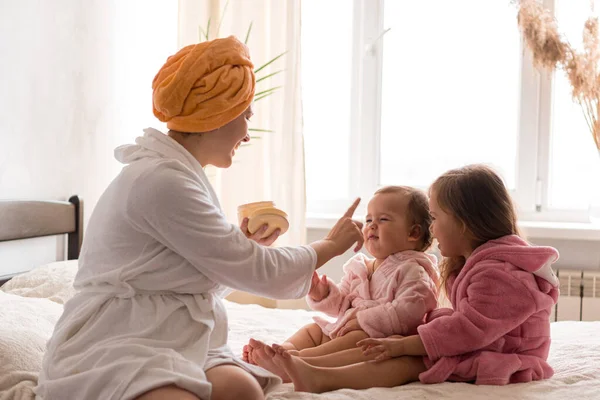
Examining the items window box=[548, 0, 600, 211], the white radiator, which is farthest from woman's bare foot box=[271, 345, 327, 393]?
window box=[548, 0, 600, 211]

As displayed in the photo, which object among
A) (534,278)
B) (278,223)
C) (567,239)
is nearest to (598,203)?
(567,239)

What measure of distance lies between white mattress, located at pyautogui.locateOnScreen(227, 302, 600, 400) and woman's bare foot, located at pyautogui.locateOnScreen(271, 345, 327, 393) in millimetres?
29

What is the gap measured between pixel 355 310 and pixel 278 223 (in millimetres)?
360

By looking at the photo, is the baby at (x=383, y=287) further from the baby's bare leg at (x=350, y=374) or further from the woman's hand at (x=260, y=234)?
the woman's hand at (x=260, y=234)

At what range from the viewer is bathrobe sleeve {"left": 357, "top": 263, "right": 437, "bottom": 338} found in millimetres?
1849

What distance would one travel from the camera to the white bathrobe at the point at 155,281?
139cm

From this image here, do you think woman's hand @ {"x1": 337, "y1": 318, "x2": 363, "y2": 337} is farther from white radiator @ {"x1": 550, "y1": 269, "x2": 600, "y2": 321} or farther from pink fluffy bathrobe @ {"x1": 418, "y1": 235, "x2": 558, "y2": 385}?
white radiator @ {"x1": 550, "y1": 269, "x2": 600, "y2": 321}

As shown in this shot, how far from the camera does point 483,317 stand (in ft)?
5.59

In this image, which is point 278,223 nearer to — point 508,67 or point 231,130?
point 231,130

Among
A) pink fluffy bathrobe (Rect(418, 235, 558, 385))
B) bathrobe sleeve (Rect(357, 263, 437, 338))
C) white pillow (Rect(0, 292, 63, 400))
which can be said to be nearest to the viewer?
white pillow (Rect(0, 292, 63, 400))

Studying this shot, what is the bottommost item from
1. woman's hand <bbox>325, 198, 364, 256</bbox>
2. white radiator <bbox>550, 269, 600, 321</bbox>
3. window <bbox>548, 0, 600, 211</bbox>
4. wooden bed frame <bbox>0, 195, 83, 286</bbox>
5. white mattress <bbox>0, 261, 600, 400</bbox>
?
white radiator <bbox>550, 269, 600, 321</bbox>

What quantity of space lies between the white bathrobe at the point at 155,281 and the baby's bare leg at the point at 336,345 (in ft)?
0.99

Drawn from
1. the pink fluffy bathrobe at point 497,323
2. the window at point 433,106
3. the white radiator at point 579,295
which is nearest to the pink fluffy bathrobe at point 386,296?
the pink fluffy bathrobe at point 497,323

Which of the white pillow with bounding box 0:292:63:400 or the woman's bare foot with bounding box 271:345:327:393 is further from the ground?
the white pillow with bounding box 0:292:63:400
